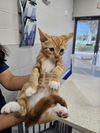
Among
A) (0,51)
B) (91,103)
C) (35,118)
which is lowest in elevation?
(91,103)

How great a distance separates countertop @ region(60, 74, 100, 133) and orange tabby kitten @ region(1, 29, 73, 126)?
28 centimetres

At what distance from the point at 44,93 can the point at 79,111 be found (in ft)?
1.41

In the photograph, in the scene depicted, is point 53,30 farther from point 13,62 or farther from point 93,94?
point 93,94

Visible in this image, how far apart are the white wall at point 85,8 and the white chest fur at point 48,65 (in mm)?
2675

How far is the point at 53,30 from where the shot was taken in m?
2.09

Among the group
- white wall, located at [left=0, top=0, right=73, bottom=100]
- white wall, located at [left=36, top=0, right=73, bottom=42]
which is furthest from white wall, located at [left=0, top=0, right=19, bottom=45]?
white wall, located at [left=36, top=0, right=73, bottom=42]

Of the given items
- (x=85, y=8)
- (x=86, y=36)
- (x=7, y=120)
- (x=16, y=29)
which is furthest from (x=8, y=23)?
(x=86, y=36)

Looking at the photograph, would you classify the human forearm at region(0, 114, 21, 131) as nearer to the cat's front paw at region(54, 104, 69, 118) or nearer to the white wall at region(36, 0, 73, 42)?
the cat's front paw at region(54, 104, 69, 118)

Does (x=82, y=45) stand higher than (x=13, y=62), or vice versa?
(x=82, y=45)

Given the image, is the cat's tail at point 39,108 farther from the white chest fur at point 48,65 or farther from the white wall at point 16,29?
the white wall at point 16,29

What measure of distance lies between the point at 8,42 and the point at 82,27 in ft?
7.89

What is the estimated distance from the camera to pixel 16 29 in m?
1.22

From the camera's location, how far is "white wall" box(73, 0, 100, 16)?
2701 mm

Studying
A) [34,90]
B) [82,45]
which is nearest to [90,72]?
[34,90]
